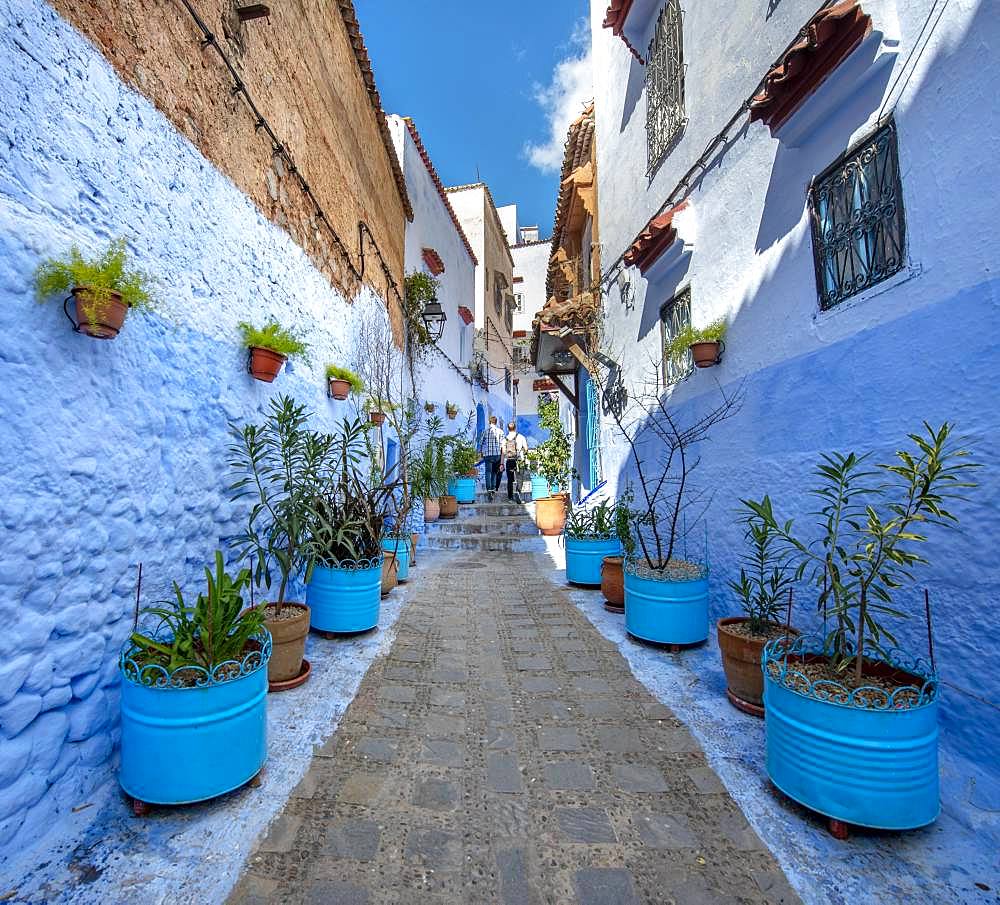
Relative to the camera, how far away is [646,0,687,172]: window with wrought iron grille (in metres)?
4.82

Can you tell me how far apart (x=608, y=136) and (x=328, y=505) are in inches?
250

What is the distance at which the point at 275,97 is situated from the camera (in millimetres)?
4113

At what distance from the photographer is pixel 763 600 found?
9.28 feet

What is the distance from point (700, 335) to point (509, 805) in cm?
342

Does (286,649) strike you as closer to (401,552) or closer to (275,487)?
(275,487)

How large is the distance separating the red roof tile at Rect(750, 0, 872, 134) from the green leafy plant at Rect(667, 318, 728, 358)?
1297 millimetres

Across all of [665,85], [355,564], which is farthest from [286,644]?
[665,85]

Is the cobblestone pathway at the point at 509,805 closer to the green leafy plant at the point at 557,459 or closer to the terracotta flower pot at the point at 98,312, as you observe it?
the terracotta flower pot at the point at 98,312

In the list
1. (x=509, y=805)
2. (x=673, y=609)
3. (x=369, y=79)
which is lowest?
(x=509, y=805)

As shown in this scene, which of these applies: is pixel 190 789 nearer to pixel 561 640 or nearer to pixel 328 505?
pixel 328 505

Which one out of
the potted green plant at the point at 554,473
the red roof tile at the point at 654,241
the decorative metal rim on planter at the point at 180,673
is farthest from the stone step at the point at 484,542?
the decorative metal rim on planter at the point at 180,673

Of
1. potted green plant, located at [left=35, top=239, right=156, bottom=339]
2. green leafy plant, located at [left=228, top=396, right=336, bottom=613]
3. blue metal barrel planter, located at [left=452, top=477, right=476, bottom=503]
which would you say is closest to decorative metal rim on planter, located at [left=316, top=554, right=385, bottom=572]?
green leafy plant, located at [left=228, top=396, right=336, bottom=613]

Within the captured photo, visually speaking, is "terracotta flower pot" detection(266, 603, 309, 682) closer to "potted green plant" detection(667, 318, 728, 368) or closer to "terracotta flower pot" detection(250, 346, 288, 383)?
"terracotta flower pot" detection(250, 346, 288, 383)

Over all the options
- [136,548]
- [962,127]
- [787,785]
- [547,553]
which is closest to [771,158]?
[962,127]
